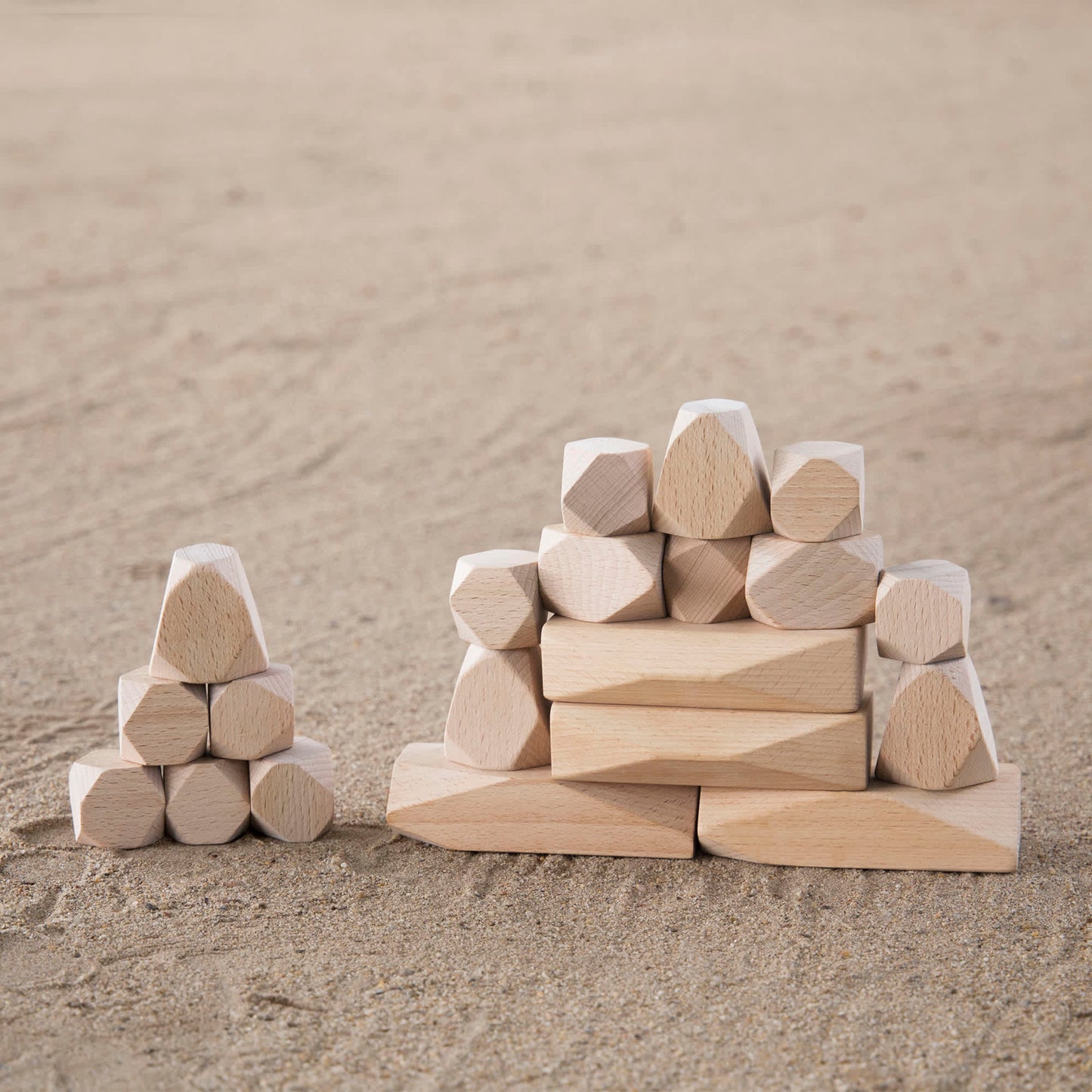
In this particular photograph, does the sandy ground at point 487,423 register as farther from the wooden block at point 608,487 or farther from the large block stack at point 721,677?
the wooden block at point 608,487

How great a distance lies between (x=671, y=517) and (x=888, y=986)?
44.6 inches

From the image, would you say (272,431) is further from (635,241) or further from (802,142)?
(802,142)

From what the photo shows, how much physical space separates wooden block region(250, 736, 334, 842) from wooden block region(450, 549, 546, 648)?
1.71 feet

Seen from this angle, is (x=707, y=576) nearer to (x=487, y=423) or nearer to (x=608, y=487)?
(x=608, y=487)

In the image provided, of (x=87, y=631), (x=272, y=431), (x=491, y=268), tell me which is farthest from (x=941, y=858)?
(x=491, y=268)

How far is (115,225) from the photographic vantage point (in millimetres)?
10117

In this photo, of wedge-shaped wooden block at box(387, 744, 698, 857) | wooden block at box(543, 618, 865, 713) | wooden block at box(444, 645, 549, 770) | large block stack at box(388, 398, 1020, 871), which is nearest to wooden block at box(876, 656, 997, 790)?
large block stack at box(388, 398, 1020, 871)

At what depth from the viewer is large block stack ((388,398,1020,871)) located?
10.6ft

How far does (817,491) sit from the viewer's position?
3.18 m

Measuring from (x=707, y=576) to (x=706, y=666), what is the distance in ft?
0.72

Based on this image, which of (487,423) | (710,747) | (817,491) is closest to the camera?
(817,491)

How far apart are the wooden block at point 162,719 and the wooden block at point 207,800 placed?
0.17ft

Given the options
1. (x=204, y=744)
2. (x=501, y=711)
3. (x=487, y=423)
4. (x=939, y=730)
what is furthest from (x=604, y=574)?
(x=487, y=423)

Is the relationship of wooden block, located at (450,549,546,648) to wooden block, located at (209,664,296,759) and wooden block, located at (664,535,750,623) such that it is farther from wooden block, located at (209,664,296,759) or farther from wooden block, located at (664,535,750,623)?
wooden block, located at (209,664,296,759)
